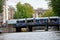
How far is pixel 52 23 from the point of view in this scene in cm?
10656

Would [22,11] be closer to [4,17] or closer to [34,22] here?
[34,22]

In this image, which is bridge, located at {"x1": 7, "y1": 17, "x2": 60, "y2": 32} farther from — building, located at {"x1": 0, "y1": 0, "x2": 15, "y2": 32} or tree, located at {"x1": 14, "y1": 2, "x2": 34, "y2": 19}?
building, located at {"x1": 0, "y1": 0, "x2": 15, "y2": 32}

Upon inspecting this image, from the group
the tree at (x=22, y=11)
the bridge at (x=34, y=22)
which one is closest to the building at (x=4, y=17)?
the bridge at (x=34, y=22)

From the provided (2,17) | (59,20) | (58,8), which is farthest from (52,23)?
(58,8)

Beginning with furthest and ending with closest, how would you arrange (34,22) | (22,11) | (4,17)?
1. (4,17)
2. (34,22)
3. (22,11)

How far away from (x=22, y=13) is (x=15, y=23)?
662 centimetres

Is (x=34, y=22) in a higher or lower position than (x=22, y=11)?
lower

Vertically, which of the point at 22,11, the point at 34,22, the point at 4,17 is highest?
the point at 22,11

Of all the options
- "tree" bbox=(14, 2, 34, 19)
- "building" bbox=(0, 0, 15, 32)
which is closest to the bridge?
"tree" bbox=(14, 2, 34, 19)

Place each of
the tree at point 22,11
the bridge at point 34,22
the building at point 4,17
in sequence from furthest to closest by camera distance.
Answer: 1. the bridge at point 34,22
2. the tree at point 22,11
3. the building at point 4,17

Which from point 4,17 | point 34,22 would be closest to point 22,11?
point 34,22

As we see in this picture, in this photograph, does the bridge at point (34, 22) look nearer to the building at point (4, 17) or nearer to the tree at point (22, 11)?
the tree at point (22, 11)

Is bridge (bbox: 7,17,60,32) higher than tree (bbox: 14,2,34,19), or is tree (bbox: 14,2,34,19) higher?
tree (bbox: 14,2,34,19)

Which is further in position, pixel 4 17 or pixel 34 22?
pixel 4 17
